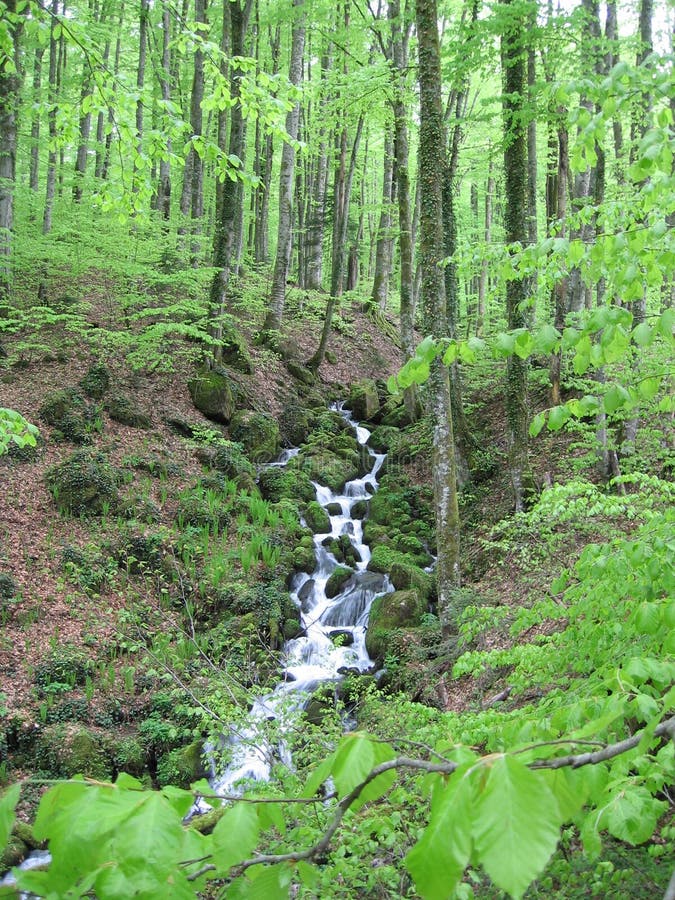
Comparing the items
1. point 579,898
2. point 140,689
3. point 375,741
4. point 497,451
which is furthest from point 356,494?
point 375,741

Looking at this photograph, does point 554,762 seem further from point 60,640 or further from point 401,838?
point 60,640

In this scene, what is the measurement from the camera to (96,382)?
38.5ft

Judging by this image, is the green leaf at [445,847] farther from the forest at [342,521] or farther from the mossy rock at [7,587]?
the mossy rock at [7,587]

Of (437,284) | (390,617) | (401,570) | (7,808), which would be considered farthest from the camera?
(401,570)

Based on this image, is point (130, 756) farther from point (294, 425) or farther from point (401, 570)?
point (294, 425)

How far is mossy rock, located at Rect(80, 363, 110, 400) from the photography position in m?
11.6

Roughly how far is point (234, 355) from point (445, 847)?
567 inches

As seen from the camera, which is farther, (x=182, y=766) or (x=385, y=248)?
(x=385, y=248)

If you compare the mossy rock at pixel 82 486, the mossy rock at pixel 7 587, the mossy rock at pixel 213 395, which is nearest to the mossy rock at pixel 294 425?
the mossy rock at pixel 213 395

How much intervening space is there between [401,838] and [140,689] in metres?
4.65

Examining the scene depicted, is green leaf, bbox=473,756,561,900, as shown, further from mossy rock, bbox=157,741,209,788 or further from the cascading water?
mossy rock, bbox=157,741,209,788

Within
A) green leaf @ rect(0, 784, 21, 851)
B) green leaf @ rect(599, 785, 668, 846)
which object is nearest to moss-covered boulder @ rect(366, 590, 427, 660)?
green leaf @ rect(599, 785, 668, 846)

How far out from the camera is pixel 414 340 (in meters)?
14.6

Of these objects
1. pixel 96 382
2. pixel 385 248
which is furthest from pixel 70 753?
A: pixel 385 248
